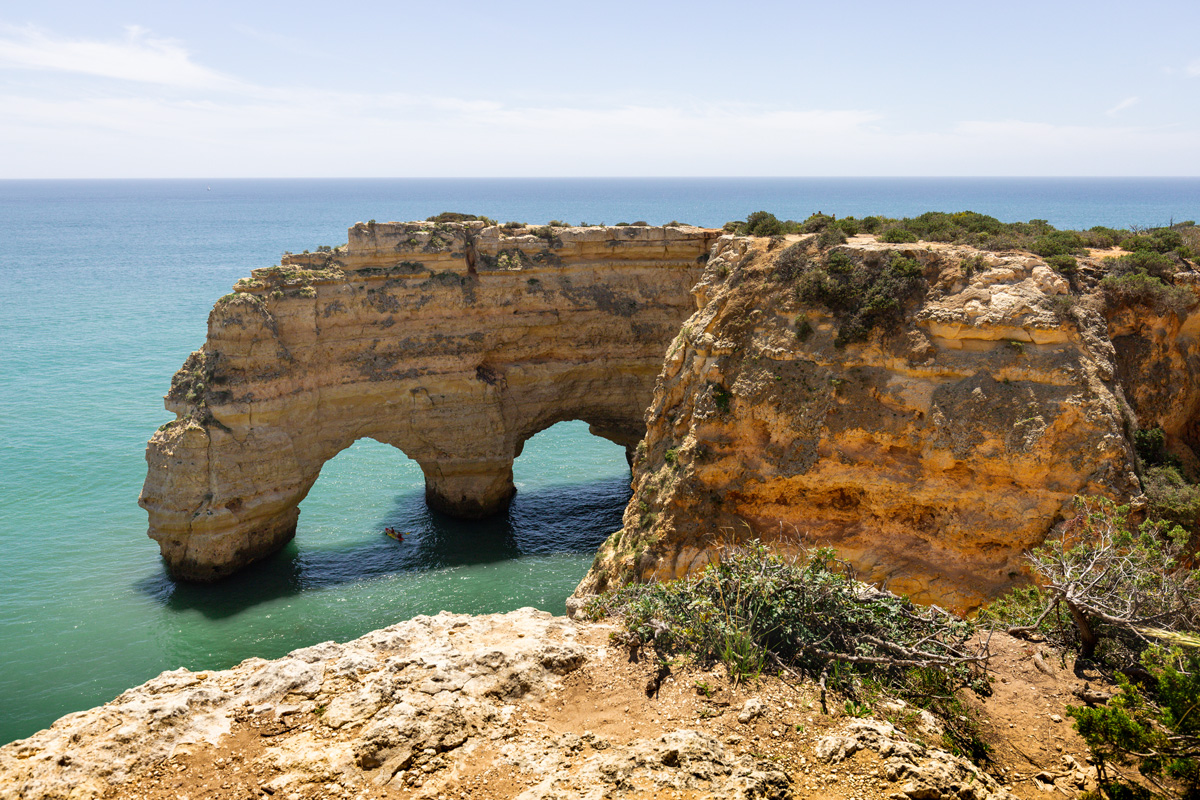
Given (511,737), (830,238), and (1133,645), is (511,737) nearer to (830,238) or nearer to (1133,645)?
(1133,645)

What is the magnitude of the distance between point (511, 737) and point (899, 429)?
1211 centimetres

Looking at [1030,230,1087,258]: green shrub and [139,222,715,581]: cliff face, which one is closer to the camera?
[1030,230,1087,258]: green shrub

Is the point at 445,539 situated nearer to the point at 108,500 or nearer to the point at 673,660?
the point at 108,500

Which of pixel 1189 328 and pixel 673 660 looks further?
pixel 1189 328

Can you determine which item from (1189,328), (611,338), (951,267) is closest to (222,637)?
(611,338)

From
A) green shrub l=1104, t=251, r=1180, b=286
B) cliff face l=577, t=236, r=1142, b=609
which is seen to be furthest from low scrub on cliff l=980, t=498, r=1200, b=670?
green shrub l=1104, t=251, r=1180, b=286

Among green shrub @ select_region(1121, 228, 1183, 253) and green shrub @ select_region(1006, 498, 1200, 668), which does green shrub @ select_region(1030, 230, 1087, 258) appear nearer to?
green shrub @ select_region(1121, 228, 1183, 253)

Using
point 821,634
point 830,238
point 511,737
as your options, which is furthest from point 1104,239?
point 511,737

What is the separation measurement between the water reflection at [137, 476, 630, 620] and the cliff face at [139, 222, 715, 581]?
84 cm

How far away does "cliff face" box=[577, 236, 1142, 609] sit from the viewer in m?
15.3

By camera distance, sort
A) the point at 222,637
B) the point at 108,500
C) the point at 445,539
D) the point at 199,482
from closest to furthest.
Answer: the point at 222,637 → the point at 199,482 → the point at 445,539 → the point at 108,500

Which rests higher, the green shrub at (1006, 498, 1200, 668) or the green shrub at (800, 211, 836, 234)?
the green shrub at (800, 211, 836, 234)

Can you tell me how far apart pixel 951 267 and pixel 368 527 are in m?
25.1

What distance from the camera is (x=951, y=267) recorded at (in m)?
17.2
